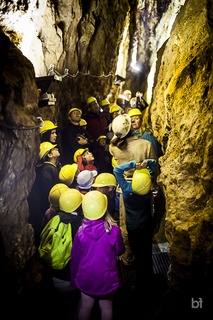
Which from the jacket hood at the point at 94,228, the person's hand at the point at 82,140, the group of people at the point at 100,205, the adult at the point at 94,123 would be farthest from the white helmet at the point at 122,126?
the adult at the point at 94,123

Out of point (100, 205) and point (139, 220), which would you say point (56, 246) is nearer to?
point (100, 205)

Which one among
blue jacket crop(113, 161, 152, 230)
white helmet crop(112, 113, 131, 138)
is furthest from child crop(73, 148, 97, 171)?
blue jacket crop(113, 161, 152, 230)

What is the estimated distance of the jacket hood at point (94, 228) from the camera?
2885 millimetres

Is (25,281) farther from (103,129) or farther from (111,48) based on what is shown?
(111,48)

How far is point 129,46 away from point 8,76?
1294 centimetres

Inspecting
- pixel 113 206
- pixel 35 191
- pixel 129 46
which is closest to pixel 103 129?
pixel 113 206

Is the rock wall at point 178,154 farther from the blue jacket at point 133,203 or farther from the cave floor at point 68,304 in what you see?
the cave floor at point 68,304

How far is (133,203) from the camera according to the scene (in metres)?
4.04

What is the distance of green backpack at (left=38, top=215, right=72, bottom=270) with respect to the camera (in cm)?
314

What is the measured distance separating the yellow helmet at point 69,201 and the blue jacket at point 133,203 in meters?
0.98

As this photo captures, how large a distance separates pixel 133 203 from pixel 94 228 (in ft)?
4.28

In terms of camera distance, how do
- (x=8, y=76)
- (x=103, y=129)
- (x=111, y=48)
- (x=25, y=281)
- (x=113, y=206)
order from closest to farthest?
(x=8, y=76) < (x=25, y=281) < (x=113, y=206) < (x=103, y=129) < (x=111, y=48)

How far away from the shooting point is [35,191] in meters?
4.12

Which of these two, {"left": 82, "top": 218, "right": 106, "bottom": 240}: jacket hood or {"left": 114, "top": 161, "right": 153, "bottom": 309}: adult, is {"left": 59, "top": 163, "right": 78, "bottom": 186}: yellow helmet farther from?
{"left": 82, "top": 218, "right": 106, "bottom": 240}: jacket hood
